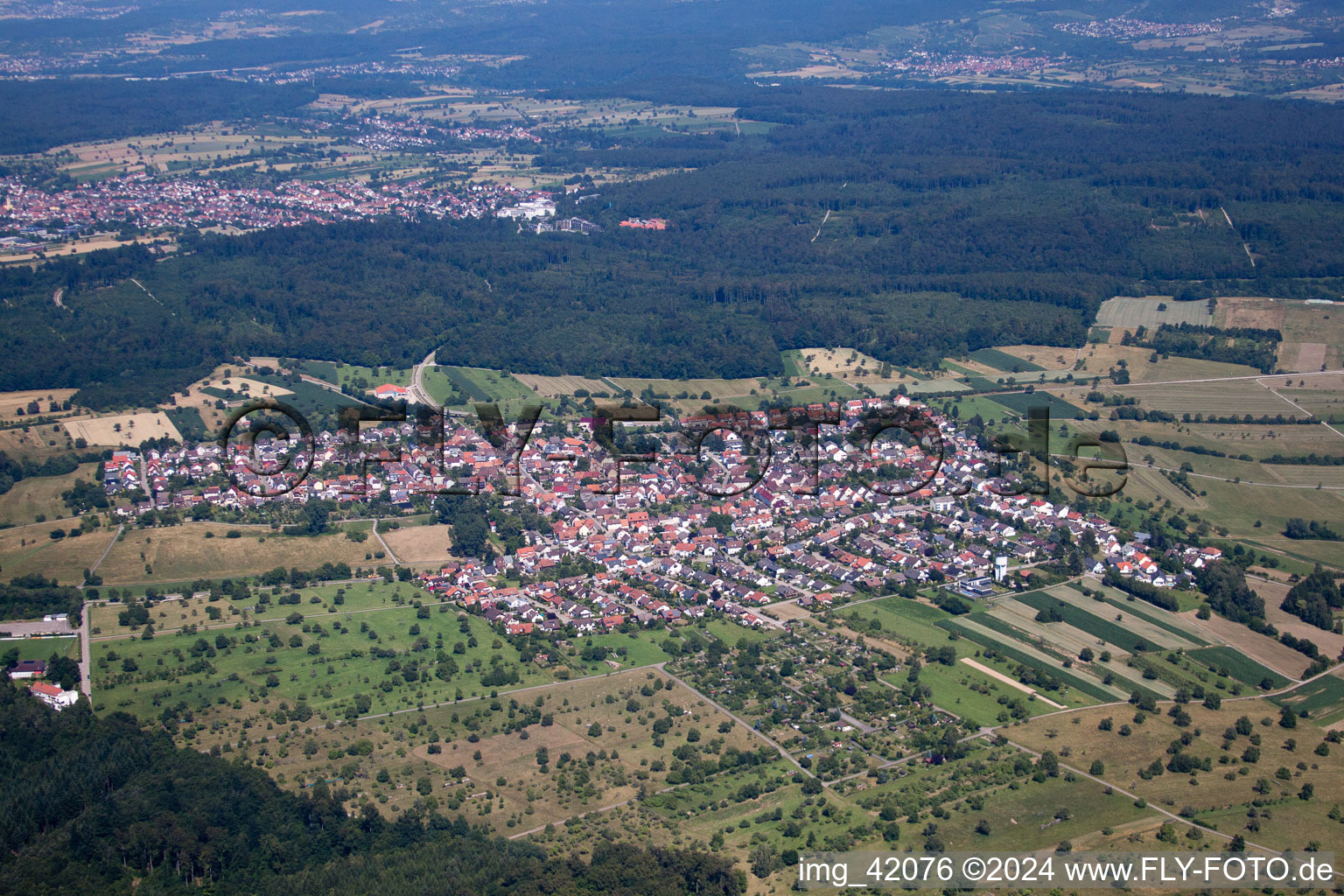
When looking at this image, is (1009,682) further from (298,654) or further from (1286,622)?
(298,654)

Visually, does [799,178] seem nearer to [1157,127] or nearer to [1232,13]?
[1157,127]

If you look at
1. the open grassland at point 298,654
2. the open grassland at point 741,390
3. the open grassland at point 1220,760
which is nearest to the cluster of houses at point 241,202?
the open grassland at point 741,390

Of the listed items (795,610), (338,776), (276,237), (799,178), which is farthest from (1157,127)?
(338,776)

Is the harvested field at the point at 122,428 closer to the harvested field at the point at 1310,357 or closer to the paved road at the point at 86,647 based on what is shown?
the paved road at the point at 86,647

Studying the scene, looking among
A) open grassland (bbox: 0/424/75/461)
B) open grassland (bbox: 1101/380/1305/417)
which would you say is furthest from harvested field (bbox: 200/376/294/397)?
open grassland (bbox: 1101/380/1305/417)

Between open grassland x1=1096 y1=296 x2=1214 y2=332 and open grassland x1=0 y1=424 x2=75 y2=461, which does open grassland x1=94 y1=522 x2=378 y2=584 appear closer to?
open grassland x1=0 y1=424 x2=75 y2=461
